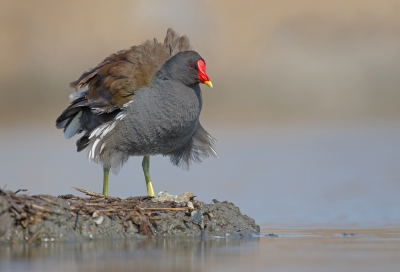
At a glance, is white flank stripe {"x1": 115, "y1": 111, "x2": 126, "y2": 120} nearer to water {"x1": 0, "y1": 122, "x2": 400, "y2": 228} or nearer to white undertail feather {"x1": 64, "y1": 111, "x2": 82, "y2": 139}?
white undertail feather {"x1": 64, "y1": 111, "x2": 82, "y2": 139}

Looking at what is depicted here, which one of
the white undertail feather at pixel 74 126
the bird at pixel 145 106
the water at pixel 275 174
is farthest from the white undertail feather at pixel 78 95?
the water at pixel 275 174

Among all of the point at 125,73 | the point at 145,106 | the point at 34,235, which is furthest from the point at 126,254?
the point at 125,73

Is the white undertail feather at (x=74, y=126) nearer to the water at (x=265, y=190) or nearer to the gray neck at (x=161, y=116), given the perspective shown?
the gray neck at (x=161, y=116)

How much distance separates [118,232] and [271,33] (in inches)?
927

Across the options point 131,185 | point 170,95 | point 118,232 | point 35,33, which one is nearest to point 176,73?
point 170,95

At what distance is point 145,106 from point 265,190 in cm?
428

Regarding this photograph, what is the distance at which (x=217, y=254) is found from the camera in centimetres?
791

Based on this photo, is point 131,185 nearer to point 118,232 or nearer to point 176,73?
point 176,73

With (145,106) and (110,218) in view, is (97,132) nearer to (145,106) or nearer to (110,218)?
(145,106)

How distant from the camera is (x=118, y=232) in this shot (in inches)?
343

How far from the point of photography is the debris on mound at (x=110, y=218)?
27.2 ft

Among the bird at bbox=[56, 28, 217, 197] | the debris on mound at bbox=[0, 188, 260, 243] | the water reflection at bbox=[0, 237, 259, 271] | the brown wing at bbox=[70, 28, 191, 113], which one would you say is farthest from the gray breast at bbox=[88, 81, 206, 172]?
the water reflection at bbox=[0, 237, 259, 271]

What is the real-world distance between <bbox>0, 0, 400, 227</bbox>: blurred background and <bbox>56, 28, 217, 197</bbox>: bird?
5.19 ft

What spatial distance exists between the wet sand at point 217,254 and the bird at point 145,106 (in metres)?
1.73
